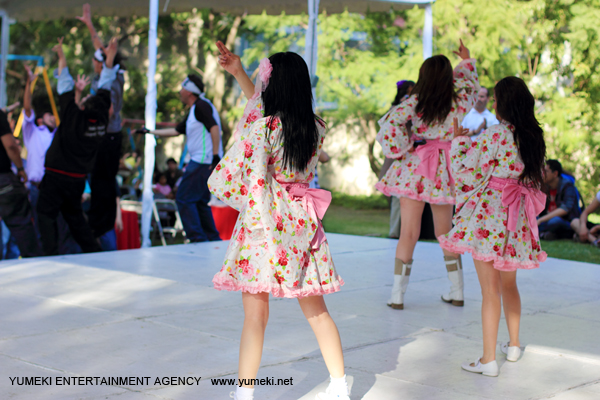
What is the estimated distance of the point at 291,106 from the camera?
9.07 ft

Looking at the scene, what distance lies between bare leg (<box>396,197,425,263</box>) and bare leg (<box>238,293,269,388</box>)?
2.38 m

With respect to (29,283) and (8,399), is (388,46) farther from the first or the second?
(8,399)

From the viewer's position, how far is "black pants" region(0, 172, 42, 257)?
7.06 m

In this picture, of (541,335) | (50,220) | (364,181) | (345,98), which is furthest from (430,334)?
(364,181)

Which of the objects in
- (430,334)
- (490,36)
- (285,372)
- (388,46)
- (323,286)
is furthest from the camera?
(388,46)

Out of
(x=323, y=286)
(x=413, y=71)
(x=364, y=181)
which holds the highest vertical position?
(x=413, y=71)

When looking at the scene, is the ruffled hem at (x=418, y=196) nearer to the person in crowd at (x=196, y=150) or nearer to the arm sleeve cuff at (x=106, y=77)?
the person in crowd at (x=196, y=150)

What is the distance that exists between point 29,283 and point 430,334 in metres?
3.16

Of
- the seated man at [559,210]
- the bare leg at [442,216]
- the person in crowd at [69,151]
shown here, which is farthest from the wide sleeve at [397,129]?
the seated man at [559,210]

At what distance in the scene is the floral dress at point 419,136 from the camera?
4.84m

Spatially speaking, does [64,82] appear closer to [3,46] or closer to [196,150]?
[196,150]

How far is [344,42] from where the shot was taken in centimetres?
1692

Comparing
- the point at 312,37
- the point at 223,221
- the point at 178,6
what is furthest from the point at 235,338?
the point at 178,6

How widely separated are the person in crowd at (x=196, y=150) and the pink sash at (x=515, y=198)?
484 cm
